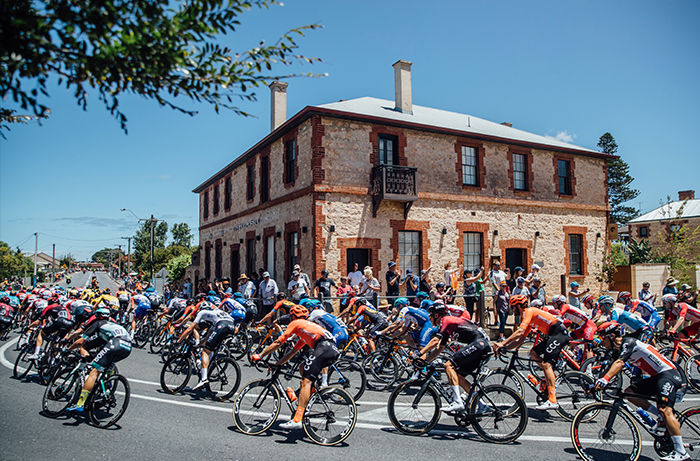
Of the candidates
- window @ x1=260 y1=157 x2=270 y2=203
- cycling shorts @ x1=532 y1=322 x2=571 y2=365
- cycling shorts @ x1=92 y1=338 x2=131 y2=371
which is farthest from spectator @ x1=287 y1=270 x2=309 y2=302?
window @ x1=260 y1=157 x2=270 y2=203

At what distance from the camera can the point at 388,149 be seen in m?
19.2

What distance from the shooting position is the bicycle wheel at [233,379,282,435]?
659 centimetres

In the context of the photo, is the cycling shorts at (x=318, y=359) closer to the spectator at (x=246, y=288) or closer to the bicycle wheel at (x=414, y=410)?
the bicycle wheel at (x=414, y=410)

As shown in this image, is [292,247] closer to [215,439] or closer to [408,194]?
[408,194]

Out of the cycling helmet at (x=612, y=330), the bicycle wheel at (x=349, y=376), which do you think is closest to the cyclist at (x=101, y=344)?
the bicycle wheel at (x=349, y=376)

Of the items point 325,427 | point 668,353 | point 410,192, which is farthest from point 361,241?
point 325,427

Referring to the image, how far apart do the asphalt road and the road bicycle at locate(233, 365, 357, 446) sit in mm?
152

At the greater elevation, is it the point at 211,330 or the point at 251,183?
the point at 251,183

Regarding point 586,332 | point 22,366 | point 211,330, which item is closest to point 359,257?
point 211,330

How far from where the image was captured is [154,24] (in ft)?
11.6

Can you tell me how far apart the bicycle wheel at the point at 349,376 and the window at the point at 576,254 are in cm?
1743

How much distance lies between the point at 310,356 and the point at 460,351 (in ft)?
7.11

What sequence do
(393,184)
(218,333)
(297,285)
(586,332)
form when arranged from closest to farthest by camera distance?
1. (218,333)
2. (586,332)
3. (297,285)
4. (393,184)

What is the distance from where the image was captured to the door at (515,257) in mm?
21531
